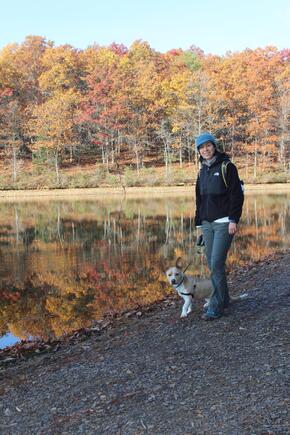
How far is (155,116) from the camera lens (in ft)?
186

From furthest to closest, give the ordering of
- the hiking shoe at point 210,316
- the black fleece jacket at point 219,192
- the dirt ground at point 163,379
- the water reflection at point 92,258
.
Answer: the water reflection at point 92,258, the hiking shoe at point 210,316, the black fleece jacket at point 219,192, the dirt ground at point 163,379

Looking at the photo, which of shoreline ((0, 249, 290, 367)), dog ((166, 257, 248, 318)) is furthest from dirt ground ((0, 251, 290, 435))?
dog ((166, 257, 248, 318))

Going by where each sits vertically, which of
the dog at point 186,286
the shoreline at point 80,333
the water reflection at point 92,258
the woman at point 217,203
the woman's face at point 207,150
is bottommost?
the water reflection at point 92,258

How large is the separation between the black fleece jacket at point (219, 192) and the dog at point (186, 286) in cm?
90

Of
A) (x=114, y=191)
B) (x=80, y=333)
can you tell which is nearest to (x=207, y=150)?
(x=80, y=333)

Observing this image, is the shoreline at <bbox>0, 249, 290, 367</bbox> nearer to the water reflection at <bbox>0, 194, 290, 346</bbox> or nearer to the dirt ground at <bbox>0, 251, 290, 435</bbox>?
the dirt ground at <bbox>0, 251, 290, 435</bbox>

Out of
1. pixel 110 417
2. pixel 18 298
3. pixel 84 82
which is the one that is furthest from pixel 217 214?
pixel 84 82

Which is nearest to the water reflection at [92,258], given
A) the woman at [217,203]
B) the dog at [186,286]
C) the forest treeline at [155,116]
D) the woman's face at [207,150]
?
the dog at [186,286]

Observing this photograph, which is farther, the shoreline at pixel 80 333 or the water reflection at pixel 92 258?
the water reflection at pixel 92 258

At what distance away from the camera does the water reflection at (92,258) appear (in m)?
9.53

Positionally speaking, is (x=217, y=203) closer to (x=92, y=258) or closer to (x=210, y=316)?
(x=210, y=316)

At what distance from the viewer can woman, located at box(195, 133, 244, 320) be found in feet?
19.5

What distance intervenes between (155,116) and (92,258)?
44.2 m

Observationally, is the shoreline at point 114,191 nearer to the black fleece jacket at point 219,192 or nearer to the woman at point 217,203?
the woman at point 217,203
